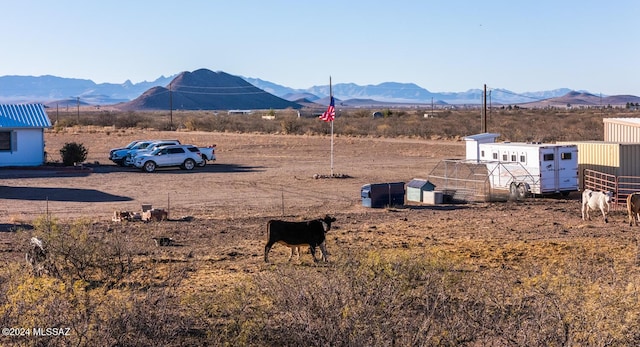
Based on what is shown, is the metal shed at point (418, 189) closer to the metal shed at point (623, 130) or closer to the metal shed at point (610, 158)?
the metal shed at point (610, 158)

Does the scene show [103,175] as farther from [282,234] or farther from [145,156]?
[282,234]

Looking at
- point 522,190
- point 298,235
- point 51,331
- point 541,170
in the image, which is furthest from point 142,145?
point 51,331

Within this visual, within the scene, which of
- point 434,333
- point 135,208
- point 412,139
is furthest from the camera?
point 412,139

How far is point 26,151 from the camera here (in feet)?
141

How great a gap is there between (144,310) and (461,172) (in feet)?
79.3

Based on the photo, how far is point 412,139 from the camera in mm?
66125

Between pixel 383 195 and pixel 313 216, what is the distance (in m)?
3.02

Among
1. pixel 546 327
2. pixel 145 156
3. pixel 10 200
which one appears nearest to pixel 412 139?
pixel 145 156

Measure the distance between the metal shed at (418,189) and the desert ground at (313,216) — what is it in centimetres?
77

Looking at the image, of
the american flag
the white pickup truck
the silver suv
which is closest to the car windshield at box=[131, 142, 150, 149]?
the white pickup truck

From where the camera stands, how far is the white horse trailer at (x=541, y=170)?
96.3 ft

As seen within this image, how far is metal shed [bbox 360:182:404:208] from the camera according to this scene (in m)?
27.0

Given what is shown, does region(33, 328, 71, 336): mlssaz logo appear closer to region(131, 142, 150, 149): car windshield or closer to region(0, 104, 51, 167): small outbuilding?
region(0, 104, 51, 167): small outbuilding

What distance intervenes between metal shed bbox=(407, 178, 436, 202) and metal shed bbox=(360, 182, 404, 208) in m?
1.18
